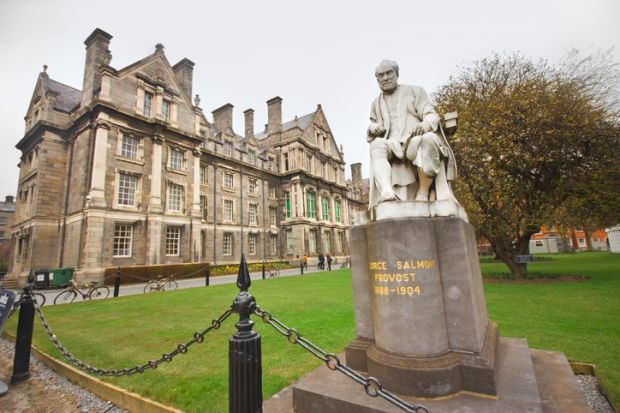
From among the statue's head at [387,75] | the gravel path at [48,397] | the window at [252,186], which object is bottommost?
the gravel path at [48,397]

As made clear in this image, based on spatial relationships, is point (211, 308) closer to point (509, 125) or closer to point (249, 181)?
point (509, 125)

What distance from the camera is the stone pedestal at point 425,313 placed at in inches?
104

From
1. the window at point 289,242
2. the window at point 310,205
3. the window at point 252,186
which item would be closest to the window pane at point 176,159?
the window at point 252,186

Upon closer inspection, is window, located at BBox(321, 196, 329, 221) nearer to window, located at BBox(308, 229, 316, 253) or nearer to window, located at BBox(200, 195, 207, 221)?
window, located at BBox(308, 229, 316, 253)

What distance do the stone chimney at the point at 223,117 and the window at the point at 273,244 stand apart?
525 inches

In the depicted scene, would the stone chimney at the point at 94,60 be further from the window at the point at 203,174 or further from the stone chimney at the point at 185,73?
the window at the point at 203,174

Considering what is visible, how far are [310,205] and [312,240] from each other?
4.39 m

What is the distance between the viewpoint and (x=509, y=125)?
12352 mm

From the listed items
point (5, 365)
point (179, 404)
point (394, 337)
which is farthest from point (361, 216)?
point (5, 365)

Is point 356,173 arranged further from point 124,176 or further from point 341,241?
point 124,176

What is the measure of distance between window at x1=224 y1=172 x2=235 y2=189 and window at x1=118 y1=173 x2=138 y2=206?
31.8 feet

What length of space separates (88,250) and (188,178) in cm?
873

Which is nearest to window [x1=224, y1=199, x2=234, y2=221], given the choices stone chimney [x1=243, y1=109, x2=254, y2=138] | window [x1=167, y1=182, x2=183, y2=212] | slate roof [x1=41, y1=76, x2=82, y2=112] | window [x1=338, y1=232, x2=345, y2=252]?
window [x1=167, y1=182, x2=183, y2=212]

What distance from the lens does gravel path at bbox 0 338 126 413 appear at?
11.9 ft
